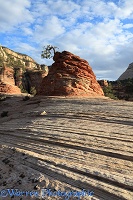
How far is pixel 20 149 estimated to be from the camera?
10594mm

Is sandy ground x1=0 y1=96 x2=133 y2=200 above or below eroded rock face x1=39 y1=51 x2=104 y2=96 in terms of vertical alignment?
below

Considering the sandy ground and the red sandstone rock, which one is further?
the red sandstone rock

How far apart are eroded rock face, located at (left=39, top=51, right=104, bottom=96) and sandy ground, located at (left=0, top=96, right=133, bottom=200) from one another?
1278cm

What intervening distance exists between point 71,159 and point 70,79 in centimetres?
1964

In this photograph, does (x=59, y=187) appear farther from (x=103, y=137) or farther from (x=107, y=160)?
(x=103, y=137)

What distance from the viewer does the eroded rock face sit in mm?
26828

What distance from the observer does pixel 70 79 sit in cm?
2784

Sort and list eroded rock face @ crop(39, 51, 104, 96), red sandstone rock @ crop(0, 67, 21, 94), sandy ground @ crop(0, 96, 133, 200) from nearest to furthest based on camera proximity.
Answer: sandy ground @ crop(0, 96, 133, 200)
eroded rock face @ crop(39, 51, 104, 96)
red sandstone rock @ crop(0, 67, 21, 94)

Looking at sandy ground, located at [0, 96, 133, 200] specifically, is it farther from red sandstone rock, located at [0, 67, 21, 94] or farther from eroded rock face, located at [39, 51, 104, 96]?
red sandstone rock, located at [0, 67, 21, 94]

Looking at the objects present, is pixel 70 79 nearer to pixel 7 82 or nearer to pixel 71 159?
pixel 71 159

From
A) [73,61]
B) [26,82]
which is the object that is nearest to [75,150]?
[73,61]

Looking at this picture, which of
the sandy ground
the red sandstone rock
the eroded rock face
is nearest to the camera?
the sandy ground

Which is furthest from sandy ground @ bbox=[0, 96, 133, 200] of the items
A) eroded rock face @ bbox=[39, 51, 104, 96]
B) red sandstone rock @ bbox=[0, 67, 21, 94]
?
red sandstone rock @ bbox=[0, 67, 21, 94]

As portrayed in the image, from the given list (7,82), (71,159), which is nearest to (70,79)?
(71,159)
